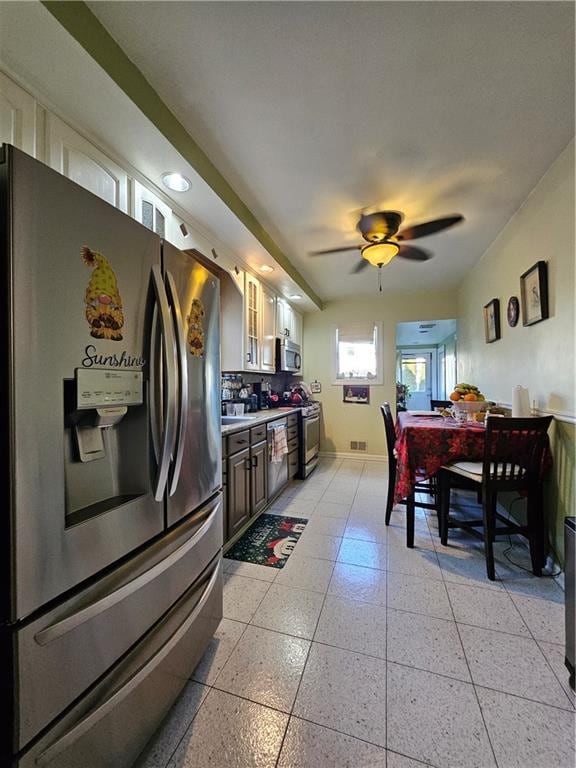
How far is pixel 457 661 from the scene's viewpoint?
4.50ft

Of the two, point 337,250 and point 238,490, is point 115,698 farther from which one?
point 337,250

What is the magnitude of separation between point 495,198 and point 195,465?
2845 millimetres

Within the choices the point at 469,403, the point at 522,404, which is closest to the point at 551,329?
the point at 522,404

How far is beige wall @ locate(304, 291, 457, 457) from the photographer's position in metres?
4.82

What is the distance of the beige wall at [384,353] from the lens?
190 inches

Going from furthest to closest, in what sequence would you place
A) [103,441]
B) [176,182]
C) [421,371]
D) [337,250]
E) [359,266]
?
[421,371], [359,266], [337,250], [176,182], [103,441]

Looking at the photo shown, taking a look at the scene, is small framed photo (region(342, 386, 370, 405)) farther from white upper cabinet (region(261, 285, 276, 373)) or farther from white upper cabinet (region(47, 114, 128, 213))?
white upper cabinet (region(47, 114, 128, 213))

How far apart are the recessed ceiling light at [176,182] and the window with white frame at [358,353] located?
362 cm

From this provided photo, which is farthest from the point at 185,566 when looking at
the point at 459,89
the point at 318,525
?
the point at 459,89

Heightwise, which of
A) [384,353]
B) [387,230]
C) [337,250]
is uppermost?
[337,250]

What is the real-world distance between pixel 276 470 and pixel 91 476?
2.39 meters

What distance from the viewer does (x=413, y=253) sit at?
319 cm

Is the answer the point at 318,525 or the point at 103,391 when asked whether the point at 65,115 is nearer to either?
the point at 103,391

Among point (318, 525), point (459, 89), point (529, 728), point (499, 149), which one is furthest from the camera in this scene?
point (318, 525)
